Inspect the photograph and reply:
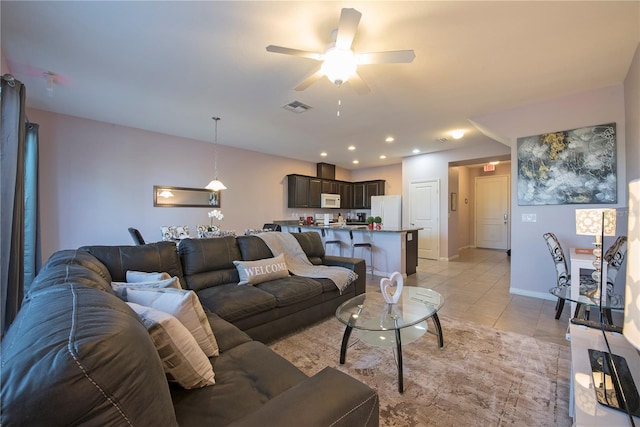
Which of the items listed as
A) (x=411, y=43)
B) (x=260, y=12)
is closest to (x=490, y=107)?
(x=411, y=43)

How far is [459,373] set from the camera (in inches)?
80.5

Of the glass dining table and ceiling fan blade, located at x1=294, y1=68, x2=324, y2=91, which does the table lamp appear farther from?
ceiling fan blade, located at x1=294, y1=68, x2=324, y2=91

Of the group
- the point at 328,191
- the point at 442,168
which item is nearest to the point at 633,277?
the point at 442,168

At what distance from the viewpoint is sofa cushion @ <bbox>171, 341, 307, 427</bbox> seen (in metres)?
1.04

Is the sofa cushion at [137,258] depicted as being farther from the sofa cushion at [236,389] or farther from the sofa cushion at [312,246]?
the sofa cushion at [312,246]

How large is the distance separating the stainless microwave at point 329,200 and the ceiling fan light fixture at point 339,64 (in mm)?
5846

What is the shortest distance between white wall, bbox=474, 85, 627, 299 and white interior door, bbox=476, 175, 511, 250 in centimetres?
493

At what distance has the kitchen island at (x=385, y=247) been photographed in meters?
5.00

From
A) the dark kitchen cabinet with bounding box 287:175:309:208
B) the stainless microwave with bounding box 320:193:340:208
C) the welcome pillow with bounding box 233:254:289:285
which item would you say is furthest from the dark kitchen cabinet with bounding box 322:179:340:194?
the welcome pillow with bounding box 233:254:289:285

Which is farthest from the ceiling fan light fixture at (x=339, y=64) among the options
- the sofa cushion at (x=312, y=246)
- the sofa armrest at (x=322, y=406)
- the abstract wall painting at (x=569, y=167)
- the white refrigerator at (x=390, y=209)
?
the white refrigerator at (x=390, y=209)

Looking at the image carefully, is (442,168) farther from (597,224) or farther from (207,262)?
(207,262)

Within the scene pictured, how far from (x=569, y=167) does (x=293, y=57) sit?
12.6 ft

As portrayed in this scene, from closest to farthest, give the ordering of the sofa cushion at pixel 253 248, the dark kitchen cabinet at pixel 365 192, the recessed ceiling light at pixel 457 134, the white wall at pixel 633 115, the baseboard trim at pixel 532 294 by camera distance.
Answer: the white wall at pixel 633 115
the sofa cushion at pixel 253 248
the baseboard trim at pixel 532 294
the recessed ceiling light at pixel 457 134
the dark kitchen cabinet at pixel 365 192

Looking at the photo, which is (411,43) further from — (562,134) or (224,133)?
(224,133)
